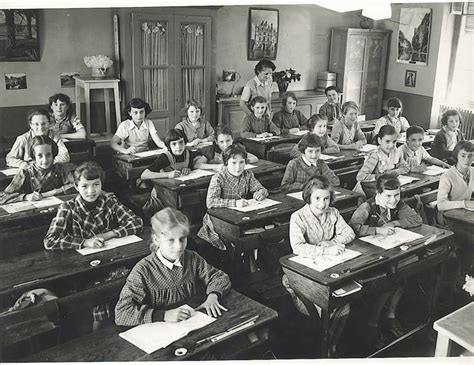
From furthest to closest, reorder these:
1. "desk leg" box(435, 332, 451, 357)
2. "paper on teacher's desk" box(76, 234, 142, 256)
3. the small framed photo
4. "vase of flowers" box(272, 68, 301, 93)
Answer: the small framed photo, "vase of flowers" box(272, 68, 301, 93), "paper on teacher's desk" box(76, 234, 142, 256), "desk leg" box(435, 332, 451, 357)

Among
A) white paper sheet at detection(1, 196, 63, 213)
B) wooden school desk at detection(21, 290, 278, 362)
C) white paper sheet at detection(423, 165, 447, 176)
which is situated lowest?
wooden school desk at detection(21, 290, 278, 362)

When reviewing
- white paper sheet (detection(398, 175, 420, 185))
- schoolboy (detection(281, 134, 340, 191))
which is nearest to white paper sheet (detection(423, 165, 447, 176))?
white paper sheet (detection(398, 175, 420, 185))

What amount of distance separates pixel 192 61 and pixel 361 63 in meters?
2.68

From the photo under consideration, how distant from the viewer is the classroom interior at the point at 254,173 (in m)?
1.91

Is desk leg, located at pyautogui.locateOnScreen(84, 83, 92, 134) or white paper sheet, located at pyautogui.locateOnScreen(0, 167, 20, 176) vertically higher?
desk leg, located at pyautogui.locateOnScreen(84, 83, 92, 134)

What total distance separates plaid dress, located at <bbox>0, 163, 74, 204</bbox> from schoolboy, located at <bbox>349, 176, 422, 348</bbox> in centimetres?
174

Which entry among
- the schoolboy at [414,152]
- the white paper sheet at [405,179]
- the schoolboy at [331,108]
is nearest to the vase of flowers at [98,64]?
the schoolboy at [331,108]

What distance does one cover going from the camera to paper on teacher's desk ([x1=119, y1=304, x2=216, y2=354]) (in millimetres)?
1638

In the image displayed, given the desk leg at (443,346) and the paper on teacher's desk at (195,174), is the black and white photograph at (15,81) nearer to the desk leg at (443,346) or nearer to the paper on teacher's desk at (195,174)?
the paper on teacher's desk at (195,174)

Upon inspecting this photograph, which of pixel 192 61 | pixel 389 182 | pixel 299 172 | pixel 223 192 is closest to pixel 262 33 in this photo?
pixel 192 61

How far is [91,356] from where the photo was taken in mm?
1591

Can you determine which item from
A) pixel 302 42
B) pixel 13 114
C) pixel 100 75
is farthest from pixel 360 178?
pixel 302 42

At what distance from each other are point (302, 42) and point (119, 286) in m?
5.66

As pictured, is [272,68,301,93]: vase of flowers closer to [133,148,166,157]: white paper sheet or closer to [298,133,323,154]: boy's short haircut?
[133,148,166,157]: white paper sheet
